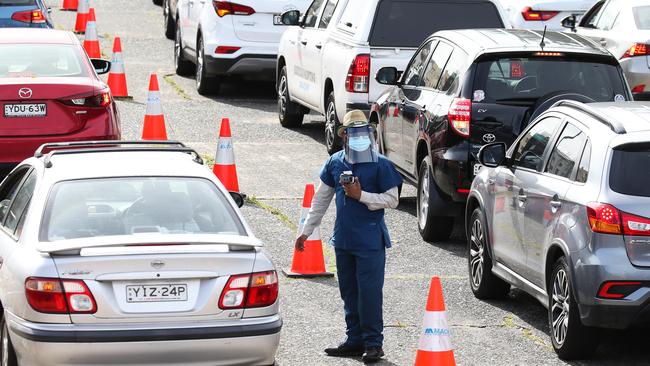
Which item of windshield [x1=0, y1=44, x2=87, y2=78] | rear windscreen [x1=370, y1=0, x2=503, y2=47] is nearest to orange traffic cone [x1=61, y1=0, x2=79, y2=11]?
rear windscreen [x1=370, y1=0, x2=503, y2=47]

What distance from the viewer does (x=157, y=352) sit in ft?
24.4

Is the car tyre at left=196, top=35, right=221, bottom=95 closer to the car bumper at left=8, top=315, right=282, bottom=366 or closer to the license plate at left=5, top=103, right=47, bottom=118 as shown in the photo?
the license plate at left=5, top=103, right=47, bottom=118

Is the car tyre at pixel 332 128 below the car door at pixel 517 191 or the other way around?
below

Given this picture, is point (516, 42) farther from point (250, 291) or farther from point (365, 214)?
point (250, 291)

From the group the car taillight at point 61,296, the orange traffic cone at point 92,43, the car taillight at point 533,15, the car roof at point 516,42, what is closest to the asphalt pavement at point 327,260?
the orange traffic cone at point 92,43

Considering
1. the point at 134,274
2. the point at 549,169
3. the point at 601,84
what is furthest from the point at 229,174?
the point at 134,274

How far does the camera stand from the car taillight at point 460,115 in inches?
488

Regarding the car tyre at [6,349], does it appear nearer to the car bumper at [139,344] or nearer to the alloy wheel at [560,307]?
the car bumper at [139,344]

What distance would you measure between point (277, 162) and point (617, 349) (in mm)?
7688

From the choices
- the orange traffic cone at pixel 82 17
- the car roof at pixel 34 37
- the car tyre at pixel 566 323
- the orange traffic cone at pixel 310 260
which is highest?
the car tyre at pixel 566 323

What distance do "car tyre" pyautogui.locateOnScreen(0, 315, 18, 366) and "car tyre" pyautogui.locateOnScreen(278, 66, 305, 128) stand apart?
11170 mm

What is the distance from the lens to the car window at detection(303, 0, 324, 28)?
60.0ft

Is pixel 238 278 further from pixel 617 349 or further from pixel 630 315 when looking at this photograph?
pixel 617 349

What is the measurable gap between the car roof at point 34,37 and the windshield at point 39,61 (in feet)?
0.45
